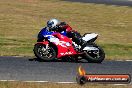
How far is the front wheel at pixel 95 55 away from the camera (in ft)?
54.3

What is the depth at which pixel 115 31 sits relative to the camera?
30.9 m

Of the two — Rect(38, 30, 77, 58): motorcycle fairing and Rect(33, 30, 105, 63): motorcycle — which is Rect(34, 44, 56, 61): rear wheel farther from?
Rect(38, 30, 77, 58): motorcycle fairing

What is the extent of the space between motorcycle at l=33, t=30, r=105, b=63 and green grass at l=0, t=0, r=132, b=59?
6.09ft

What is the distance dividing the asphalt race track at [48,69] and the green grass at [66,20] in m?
1.87

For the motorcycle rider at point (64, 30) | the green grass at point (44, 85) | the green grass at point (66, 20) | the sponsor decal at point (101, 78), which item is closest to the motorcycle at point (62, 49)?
the motorcycle rider at point (64, 30)

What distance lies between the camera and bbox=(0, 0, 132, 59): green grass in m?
21.4

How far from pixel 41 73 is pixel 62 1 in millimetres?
36563

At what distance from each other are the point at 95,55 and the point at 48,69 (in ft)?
7.58

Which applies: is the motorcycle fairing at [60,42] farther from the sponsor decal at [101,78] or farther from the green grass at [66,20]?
the sponsor decal at [101,78]

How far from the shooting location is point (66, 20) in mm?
36062

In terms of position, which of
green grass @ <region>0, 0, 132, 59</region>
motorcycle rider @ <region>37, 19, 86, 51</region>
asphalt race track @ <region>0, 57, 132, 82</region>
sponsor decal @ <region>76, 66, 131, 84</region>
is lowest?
green grass @ <region>0, 0, 132, 59</region>

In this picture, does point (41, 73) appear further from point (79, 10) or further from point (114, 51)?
point (79, 10)

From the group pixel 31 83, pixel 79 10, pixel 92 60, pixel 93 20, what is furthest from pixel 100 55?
pixel 79 10

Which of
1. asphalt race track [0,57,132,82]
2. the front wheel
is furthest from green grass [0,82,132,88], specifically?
the front wheel
